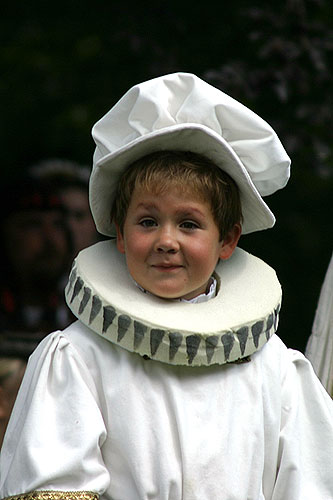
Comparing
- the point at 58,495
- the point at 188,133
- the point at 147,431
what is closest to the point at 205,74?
the point at 188,133

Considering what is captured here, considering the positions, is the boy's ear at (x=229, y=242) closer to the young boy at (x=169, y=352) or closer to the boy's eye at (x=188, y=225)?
the young boy at (x=169, y=352)

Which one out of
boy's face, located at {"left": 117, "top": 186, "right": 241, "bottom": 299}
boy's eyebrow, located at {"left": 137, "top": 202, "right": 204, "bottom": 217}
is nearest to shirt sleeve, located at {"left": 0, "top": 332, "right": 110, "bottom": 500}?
boy's face, located at {"left": 117, "top": 186, "right": 241, "bottom": 299}

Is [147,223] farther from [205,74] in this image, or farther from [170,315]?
[205,74]

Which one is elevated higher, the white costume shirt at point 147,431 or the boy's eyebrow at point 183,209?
the boy's eyebrow at point 183,209

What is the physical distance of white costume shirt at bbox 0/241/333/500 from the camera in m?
2.34

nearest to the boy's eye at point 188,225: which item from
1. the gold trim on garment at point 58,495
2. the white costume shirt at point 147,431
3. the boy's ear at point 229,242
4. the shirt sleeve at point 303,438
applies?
the boy's ear at point 229,242

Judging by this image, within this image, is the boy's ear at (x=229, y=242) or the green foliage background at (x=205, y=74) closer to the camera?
the boy's ear at (x=229, y=242)

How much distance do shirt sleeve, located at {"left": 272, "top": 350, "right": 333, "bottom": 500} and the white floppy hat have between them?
479 mm

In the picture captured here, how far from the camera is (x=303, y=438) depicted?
2.63 metres

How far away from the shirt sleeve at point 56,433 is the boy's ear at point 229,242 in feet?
1.62

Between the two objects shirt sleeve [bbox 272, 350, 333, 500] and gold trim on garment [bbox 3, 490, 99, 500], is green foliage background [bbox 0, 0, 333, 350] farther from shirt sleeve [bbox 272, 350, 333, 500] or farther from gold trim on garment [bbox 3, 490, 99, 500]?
gold trim on garment [bbox 3, 490, 99, 500]

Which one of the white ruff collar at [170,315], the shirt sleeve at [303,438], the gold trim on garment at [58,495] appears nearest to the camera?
the gold trim on garment at [58,495]

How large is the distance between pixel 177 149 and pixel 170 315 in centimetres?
42

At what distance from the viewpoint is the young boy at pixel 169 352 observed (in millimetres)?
2379
